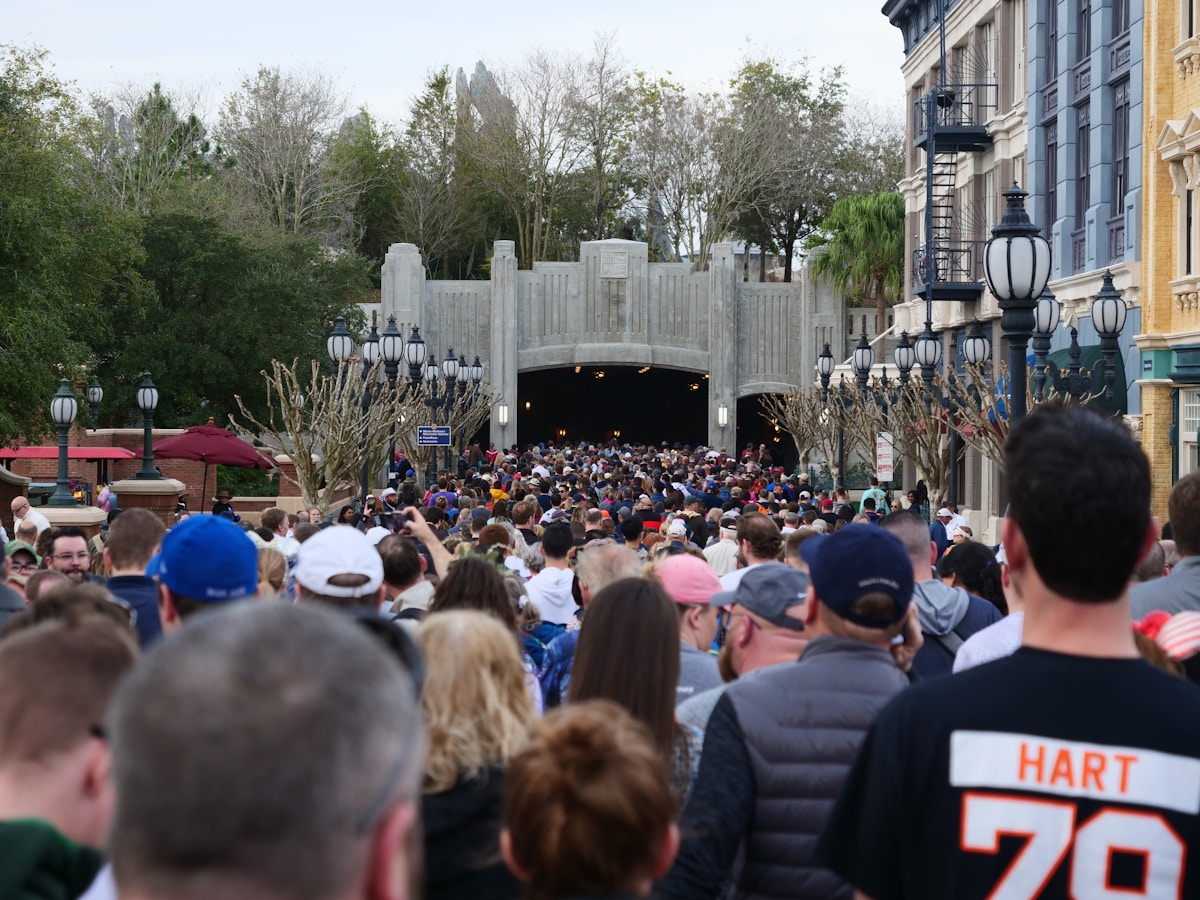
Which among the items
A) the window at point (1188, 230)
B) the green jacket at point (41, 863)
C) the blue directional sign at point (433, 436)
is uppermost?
the window at point (1188, 230)

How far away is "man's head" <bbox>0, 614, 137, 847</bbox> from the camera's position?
9.36 ft

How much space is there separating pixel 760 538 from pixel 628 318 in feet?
158

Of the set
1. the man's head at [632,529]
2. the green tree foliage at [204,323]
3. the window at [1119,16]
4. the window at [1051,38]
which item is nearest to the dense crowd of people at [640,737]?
the man's head at [632,529]

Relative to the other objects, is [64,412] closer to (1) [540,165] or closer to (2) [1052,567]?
(2) [1052,567]

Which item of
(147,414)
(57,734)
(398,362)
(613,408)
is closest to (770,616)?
(57,734)

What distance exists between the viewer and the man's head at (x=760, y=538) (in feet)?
29.5

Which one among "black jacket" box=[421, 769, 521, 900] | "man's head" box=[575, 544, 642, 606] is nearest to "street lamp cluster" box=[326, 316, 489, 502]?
"man's head" box=[575, 544, 642, 606]

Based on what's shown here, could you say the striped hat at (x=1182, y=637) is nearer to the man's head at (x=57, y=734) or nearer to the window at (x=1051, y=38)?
the man's head at (x=57, y=734)

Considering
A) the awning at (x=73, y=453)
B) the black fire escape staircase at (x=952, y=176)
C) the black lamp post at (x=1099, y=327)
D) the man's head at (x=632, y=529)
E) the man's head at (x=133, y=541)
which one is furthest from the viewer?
the black fire escape staircase at (x=952, y=176)

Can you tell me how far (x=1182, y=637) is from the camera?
15.7ft

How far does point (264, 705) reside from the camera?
5.37 ft

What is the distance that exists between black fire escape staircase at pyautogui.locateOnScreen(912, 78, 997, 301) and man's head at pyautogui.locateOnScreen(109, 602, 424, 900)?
31898mm

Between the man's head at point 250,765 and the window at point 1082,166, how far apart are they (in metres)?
28.1

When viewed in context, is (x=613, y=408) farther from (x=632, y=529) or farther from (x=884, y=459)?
(x=632, y=529)
